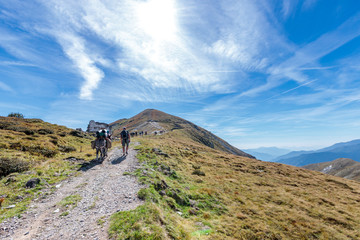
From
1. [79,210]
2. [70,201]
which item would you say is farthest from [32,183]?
[79,210]

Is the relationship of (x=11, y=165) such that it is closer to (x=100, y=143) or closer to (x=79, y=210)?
(x=100, y=143)

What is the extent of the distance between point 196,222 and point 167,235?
13.4ft

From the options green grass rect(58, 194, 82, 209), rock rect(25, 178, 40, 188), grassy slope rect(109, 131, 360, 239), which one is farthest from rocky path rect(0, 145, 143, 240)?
rock rect(25, 178, 40, 188)

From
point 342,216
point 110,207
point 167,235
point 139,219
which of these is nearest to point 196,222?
point 167,235

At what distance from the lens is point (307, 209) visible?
15141mm

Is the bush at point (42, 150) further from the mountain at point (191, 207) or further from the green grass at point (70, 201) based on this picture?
the green grass at point (70, 201)

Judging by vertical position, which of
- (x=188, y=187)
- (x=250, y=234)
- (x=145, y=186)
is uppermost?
(x=145, y=186)

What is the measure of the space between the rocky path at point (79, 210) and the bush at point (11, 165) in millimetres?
4564

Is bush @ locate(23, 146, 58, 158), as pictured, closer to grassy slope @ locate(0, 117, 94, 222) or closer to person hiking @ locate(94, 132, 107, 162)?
grassy slope @ locate(0, 117, 94, 222)

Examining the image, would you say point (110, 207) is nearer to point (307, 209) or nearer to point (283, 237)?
point (283, 237)

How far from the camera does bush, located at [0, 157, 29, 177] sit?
12086 millimetres

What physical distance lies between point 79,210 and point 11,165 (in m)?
9.98

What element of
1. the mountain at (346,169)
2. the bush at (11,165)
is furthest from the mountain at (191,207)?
the mountain at (346,169)

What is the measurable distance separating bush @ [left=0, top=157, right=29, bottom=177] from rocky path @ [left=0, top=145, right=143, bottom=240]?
456 cm
